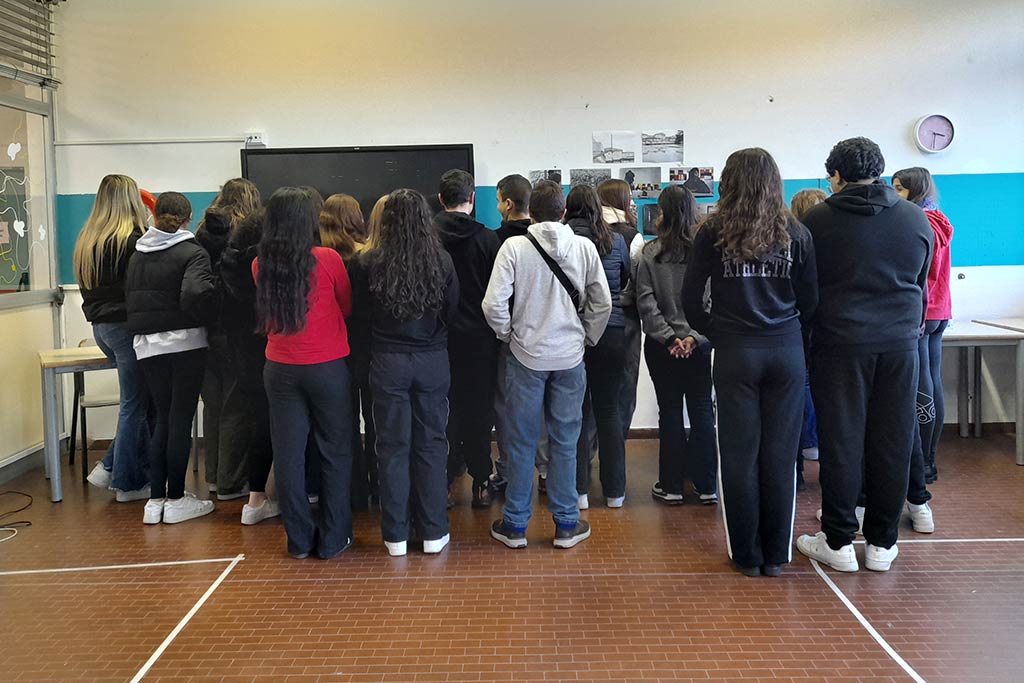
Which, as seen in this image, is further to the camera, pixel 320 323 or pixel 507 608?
pixel 320 323

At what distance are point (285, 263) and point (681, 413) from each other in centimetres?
210

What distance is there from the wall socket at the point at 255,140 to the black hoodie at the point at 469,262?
2383 millimetres

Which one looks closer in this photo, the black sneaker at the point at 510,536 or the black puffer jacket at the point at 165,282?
the black sneaker at the point at 510,536

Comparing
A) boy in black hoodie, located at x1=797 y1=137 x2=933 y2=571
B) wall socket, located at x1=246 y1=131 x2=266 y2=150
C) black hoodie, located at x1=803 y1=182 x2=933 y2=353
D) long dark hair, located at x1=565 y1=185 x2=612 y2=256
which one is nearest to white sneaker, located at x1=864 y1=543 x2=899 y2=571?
boy in black hoodie, located at x1=797 y1=137 x2=933 y2=571

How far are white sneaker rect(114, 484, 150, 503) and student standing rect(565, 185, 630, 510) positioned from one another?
2.41m

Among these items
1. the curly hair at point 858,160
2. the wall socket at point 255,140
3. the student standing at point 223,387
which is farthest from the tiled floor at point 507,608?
the wall socket at point 255,140

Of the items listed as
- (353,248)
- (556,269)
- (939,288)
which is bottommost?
(939,288)

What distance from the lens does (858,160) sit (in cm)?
308

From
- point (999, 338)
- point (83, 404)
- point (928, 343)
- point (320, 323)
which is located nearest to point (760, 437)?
point (928, 343)

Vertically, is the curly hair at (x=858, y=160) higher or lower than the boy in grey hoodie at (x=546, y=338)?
higher

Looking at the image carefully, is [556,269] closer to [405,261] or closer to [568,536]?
[405,261]

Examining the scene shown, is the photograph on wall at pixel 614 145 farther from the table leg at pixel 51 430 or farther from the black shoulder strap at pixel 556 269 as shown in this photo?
the table leg at pixel 51 430

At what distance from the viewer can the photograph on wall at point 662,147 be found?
5.43m

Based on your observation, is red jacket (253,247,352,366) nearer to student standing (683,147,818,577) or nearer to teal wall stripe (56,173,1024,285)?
student standing (683,147,818,577)
